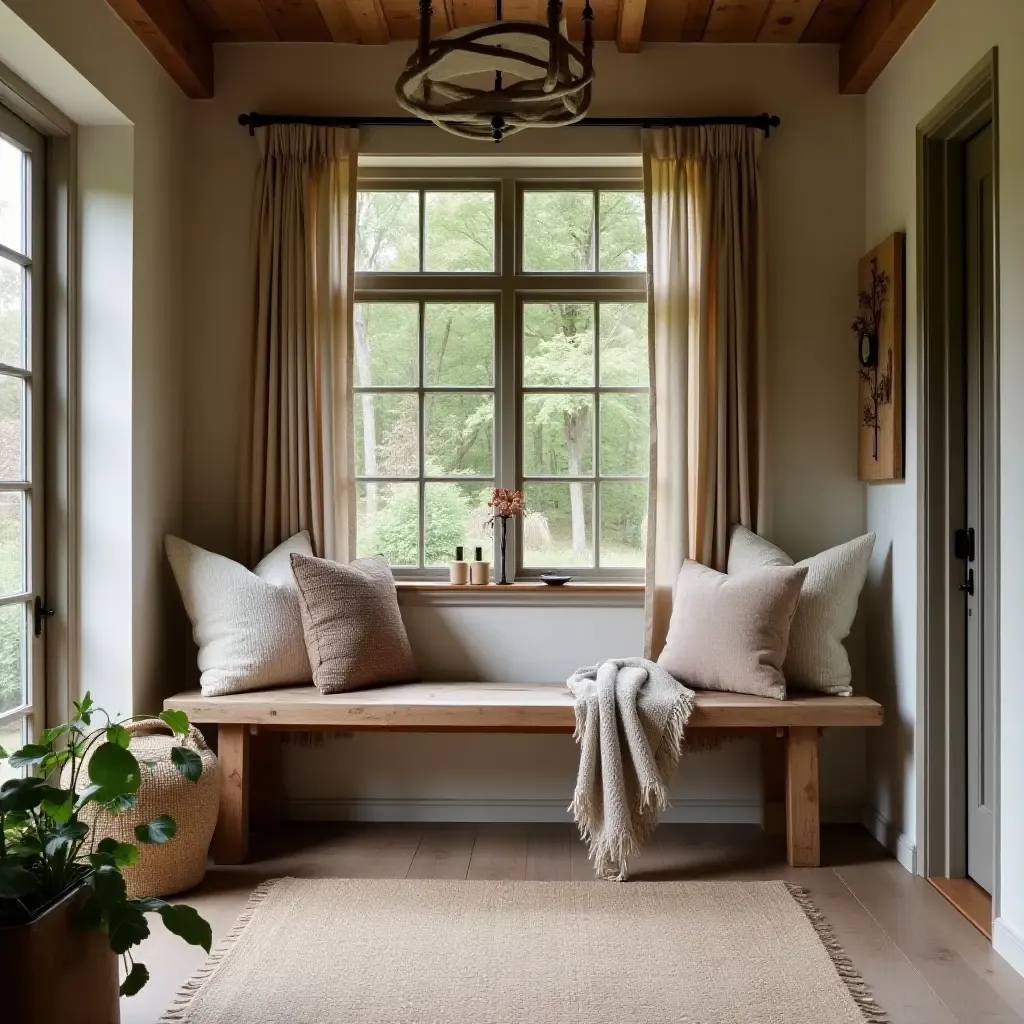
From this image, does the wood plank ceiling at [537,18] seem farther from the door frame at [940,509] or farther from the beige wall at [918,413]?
the door frame at [940,509]

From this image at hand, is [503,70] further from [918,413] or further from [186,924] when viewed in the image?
[186,924]

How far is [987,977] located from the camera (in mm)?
2701

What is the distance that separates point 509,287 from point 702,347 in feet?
2.69

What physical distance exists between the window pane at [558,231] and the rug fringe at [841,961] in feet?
8.13

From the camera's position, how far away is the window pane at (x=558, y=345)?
13.9 feet

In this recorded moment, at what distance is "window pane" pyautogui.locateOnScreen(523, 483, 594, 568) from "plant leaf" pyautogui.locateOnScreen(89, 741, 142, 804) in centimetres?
229

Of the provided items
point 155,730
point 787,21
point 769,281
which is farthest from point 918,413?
point 155,730

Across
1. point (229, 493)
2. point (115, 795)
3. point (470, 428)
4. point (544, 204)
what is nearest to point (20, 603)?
point (229, 493)

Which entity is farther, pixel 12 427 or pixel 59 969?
pixel 12 427

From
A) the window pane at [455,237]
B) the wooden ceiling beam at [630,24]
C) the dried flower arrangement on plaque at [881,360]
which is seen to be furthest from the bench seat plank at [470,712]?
the wooden ceiling beam at [630,24]

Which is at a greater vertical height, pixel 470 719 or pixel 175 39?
pixel 175 39

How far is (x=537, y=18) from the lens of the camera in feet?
12.4

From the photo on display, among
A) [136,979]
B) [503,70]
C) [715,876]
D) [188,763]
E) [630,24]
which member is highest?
[630,24]

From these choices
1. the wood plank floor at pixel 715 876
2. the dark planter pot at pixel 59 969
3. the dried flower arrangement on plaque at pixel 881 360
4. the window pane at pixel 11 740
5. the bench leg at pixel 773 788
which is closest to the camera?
the dark planter pot at pixel 59 969
